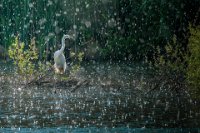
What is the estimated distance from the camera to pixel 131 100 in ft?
56.3

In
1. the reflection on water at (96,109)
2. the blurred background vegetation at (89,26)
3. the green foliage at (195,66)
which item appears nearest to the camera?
the reflection on water at (96,109)

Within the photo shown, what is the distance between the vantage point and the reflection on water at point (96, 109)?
12906 mm

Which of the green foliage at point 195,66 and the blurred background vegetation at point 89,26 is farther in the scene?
the blurred background vegetation at point 89,26

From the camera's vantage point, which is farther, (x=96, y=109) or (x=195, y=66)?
(x=195, y=66)

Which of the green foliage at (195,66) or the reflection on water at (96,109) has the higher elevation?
the green foliage at (195,66)

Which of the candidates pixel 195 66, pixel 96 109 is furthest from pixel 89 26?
pixel 96 109

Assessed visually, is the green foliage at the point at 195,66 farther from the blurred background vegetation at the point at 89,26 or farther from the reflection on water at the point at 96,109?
the blurred background vegetation at the point at 89,26

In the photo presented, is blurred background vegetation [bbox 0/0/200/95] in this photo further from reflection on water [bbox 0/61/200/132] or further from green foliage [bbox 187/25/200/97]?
green foliage [bbox 187/25/200/97]

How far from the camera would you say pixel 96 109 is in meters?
15.4

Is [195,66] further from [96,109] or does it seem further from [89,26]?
[89,26]

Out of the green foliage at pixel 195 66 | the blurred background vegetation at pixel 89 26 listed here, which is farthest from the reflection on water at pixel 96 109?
the blurred background vegetation at pixel 89 26

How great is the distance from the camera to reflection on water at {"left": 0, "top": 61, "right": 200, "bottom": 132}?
508 inches

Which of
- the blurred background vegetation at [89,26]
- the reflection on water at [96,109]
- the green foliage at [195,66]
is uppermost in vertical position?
the blurred background vegetation at [89,26]

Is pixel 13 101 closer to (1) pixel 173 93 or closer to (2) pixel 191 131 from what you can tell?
(1) pixel 173 93
